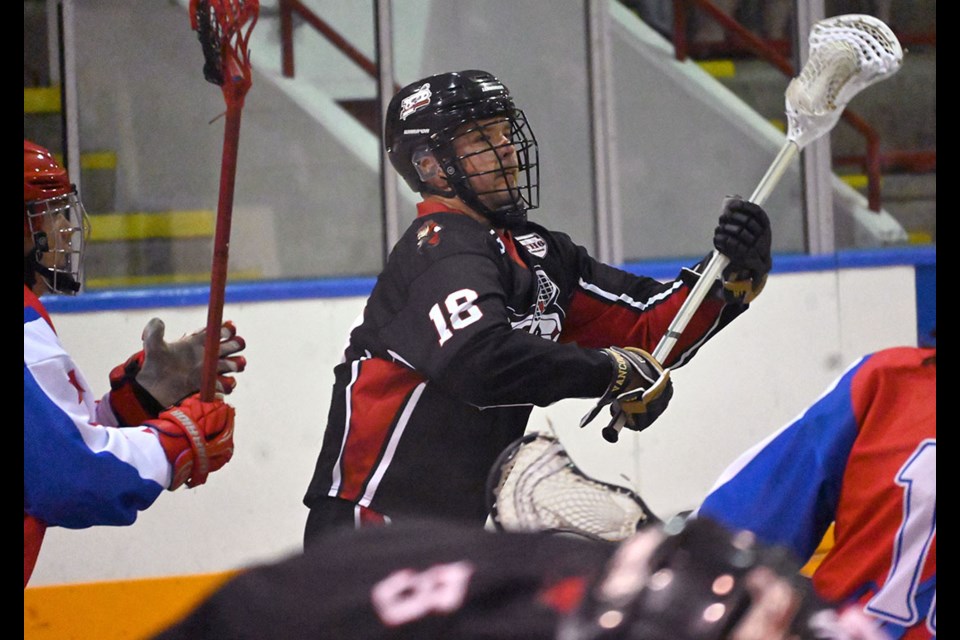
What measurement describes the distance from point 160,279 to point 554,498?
2870 millimetres

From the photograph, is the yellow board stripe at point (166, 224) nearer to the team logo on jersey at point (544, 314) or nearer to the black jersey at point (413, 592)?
the team logo on jersey at point (544, 314)

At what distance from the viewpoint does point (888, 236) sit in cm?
425

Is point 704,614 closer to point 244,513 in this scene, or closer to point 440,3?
point 244,513

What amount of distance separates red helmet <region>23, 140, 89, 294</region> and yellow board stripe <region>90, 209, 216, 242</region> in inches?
57.9

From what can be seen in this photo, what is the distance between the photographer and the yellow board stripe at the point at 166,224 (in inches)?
149

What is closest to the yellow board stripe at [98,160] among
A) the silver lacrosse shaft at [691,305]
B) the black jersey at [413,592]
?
the silver lacrosse shaft at [691,305]

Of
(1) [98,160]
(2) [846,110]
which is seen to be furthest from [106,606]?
(2) [846,110]

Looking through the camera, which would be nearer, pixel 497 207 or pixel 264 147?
pixel 497 207

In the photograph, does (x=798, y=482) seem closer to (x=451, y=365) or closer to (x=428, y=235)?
(x=451, y=365)

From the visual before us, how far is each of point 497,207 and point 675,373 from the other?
175 cm

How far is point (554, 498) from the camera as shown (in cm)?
106

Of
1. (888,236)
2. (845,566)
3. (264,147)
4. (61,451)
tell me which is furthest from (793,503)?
(888,236)

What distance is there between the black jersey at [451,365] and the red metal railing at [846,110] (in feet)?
7.48

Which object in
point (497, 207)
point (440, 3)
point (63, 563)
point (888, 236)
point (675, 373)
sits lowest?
point (63, 563)
